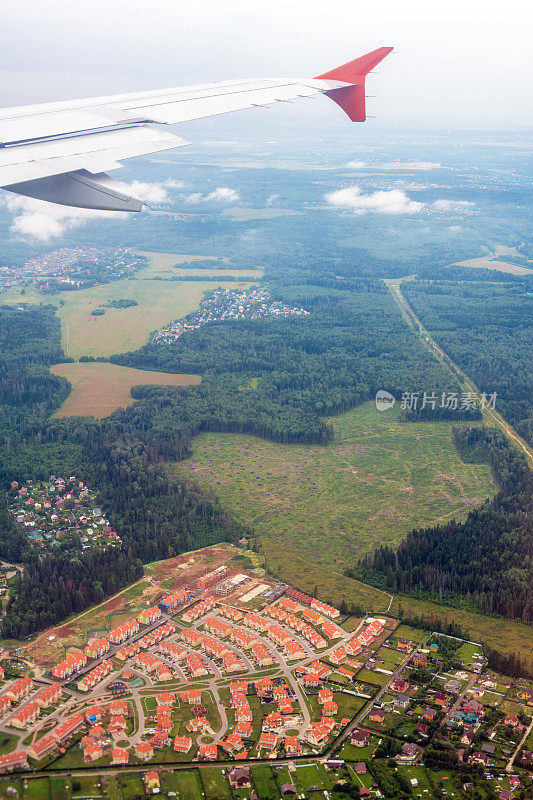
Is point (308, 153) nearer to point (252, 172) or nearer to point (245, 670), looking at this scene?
point (252, 172)

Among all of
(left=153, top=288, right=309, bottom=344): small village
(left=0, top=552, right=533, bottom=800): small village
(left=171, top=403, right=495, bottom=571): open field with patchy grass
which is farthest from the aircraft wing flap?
(left=153, top=288, right=309, bottom=344): small village

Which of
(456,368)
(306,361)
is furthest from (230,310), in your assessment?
(456,368)

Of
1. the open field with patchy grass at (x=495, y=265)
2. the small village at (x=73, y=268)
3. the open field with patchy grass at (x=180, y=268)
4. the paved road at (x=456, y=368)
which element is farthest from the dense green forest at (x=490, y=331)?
the small village at (x=73, y=268)

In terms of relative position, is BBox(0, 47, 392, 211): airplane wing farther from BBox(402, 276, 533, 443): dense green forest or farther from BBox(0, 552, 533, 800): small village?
BBox(402, 276, 533, 443): dense green forest

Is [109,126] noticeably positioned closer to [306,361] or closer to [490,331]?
[306,361]

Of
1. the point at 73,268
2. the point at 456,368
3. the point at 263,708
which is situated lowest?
the point at 263,708

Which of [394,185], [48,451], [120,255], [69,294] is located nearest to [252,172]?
[394,185]
